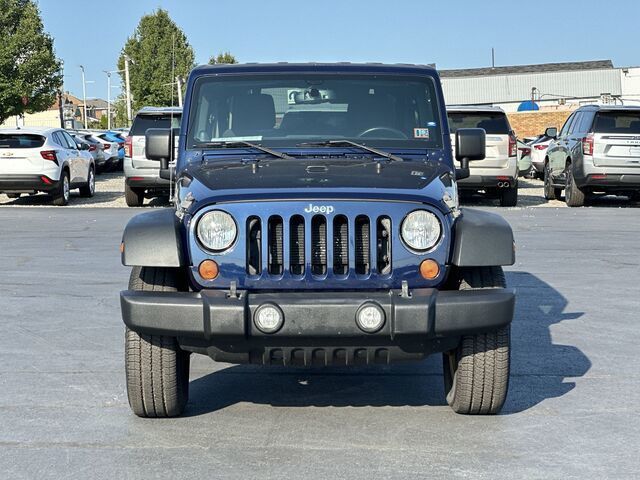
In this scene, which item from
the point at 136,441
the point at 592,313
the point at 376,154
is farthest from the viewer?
the point at 592,313

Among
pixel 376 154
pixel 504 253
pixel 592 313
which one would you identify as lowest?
pixel 592 313

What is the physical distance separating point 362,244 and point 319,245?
0.21 m

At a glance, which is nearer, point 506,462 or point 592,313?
point 506,462

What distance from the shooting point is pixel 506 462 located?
5211 mm

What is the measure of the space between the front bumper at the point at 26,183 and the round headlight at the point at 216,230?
17.7 m

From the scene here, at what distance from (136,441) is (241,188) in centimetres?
135

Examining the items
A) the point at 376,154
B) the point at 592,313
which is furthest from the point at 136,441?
the point at 592,313

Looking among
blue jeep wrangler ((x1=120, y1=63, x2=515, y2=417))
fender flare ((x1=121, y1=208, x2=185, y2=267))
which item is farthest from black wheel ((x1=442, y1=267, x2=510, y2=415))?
fender flare ((x1=121, y1=208, x2=185, y2=267))

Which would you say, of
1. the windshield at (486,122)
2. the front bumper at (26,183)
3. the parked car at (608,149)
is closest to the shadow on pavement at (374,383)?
the parked car at (608,149)

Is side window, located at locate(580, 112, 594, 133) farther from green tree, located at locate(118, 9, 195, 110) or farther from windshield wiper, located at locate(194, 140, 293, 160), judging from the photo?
green tree, located at locate(118, 9, 195, 110)

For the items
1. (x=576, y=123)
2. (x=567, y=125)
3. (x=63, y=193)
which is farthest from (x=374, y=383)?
(x=63, y=193)

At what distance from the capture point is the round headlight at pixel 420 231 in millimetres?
5621

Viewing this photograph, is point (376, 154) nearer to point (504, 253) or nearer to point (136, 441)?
point (504, 253)

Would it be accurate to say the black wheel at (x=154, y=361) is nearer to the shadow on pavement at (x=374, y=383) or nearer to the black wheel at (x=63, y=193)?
the shadow on pavement at (x=374, y=383)
